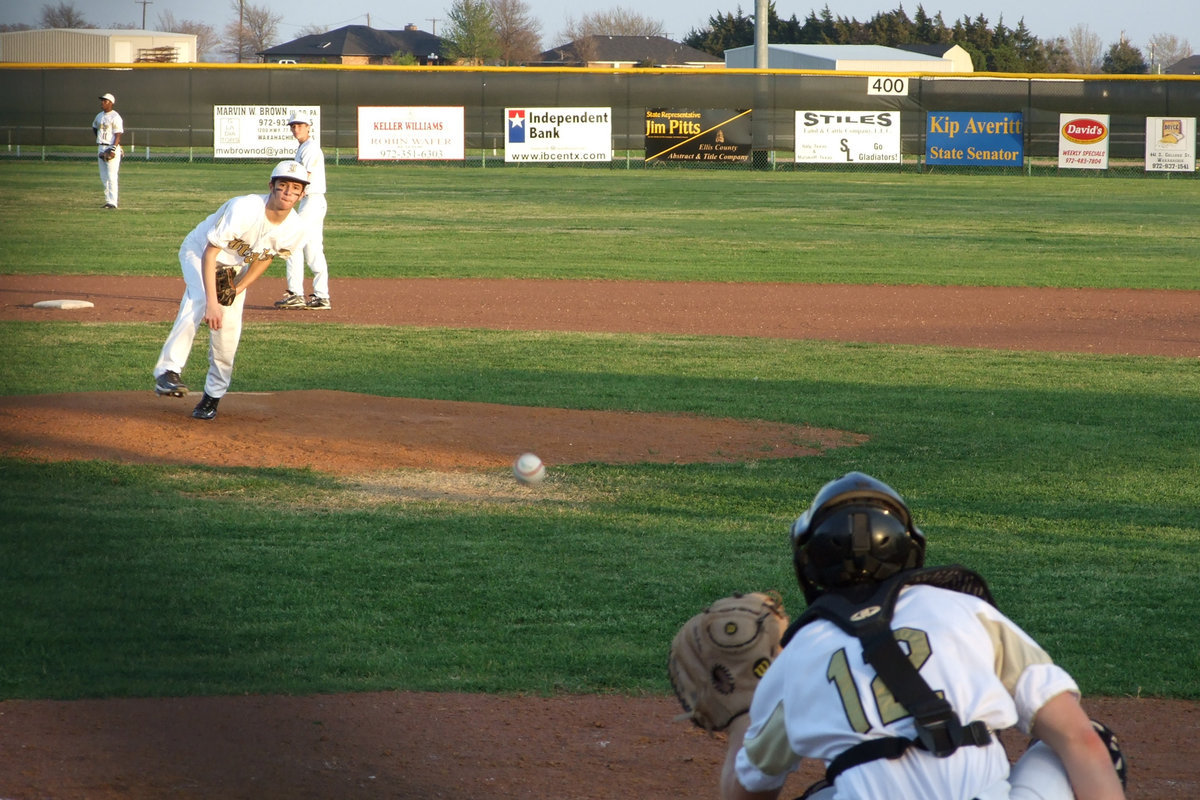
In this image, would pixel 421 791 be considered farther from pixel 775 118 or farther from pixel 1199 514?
pixel 775 118

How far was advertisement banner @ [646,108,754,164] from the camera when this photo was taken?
124 ft

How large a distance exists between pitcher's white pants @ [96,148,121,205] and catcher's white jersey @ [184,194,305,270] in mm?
17879

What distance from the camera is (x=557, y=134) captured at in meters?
38.3

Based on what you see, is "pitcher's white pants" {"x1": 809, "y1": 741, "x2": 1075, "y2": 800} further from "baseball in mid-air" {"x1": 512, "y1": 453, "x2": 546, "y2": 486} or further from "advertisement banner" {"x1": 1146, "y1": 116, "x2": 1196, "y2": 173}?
"advertisement banner" {"x1": 1146, "y1": 116, "x2": 1196, "y2": 173}

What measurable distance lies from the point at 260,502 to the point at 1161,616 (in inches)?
183

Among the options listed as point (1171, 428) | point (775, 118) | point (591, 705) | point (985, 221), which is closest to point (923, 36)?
point (775, 118)

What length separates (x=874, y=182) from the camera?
3500cm

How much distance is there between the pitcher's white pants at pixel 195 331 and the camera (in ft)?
29.3

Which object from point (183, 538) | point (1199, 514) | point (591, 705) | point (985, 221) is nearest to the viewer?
point (591, 705)

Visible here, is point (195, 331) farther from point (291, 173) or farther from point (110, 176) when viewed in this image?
point (110, 176)

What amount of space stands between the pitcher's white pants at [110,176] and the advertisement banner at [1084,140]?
25.4 metres

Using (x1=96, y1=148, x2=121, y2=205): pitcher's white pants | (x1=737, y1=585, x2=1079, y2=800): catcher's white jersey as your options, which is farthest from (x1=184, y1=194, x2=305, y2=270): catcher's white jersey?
(x1=96, y1=148, x2=121, y2=205): pitcher's white pants

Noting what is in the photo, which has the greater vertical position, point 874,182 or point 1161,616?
point 874,182

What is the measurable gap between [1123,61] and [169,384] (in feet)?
283
